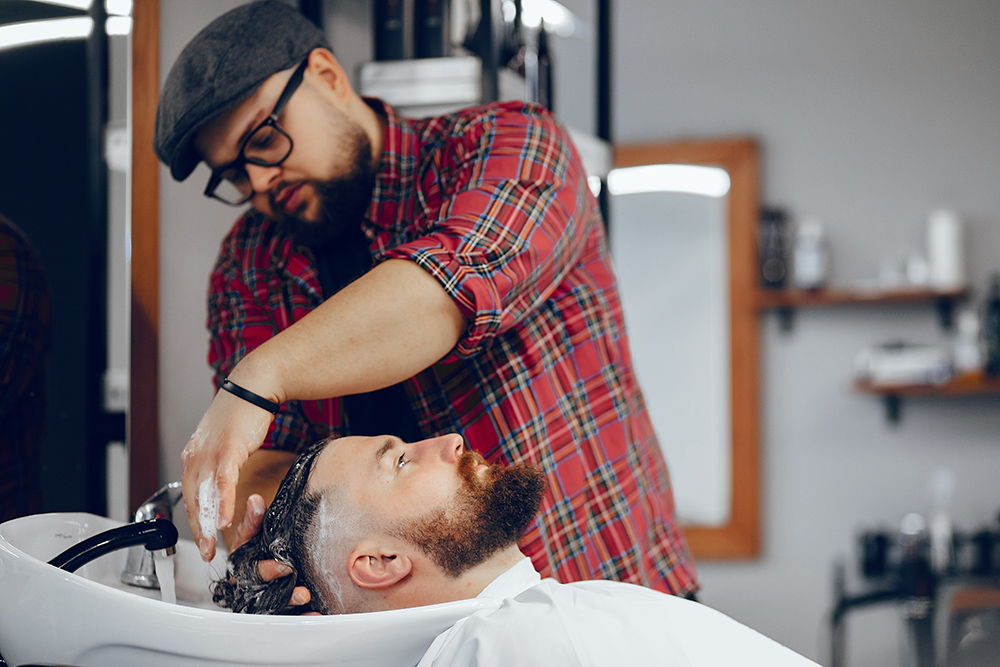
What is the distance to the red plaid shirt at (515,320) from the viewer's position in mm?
953

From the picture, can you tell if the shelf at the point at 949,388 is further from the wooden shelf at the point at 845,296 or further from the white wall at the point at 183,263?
the white wall at the point at 183,263

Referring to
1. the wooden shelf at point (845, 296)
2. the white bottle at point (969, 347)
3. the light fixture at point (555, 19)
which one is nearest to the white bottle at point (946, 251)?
the wooden shelf at point (845, 296)

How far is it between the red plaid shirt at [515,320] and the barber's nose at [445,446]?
0.08 meters

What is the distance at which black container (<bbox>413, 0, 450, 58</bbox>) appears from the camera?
145 centimetres

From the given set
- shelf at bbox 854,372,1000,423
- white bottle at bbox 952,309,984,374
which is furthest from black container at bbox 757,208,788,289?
white bottle at bbox 952,309,984,374

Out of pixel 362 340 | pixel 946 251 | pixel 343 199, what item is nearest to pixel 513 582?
pixel 362 340

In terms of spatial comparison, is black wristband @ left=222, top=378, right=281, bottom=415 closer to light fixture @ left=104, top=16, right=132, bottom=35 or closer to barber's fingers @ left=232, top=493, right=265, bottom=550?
barber's fingers @ left=232, top=493, right=265, bottom=550

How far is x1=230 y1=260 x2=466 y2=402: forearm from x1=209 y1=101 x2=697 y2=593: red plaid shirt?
6 centimetres

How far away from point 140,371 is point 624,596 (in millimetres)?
639

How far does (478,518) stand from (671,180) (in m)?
2.87

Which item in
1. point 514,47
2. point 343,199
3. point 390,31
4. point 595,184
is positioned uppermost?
point 514,47

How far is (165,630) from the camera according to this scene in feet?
2.19

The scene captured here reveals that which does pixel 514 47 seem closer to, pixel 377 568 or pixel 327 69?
pixel 327 69

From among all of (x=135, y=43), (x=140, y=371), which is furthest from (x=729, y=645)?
(x=135, y=43)
